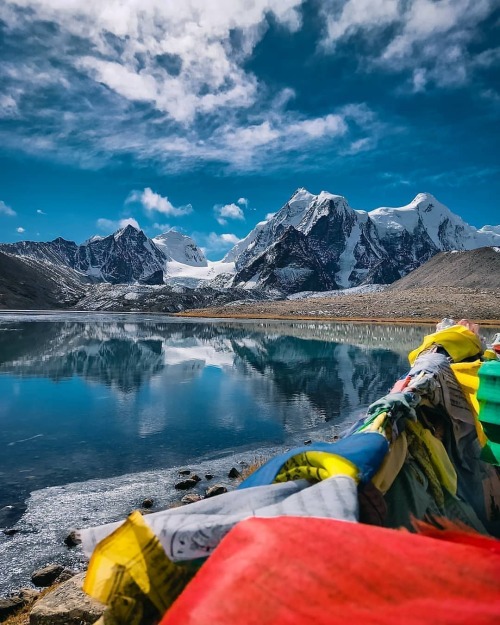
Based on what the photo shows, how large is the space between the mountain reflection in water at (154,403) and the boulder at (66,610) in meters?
5.28

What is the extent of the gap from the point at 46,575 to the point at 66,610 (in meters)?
2.01

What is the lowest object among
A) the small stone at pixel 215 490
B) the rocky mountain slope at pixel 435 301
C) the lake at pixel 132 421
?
the lake at pixel 132 421

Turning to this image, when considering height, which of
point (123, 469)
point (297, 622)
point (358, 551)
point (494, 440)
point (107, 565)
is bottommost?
point (123, 469)

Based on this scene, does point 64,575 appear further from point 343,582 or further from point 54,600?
point 343,582

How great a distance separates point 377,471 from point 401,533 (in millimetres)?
1133

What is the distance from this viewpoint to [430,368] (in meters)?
4.87

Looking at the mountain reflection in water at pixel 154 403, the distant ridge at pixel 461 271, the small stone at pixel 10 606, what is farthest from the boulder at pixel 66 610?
the distant ridge at pixel 461 271

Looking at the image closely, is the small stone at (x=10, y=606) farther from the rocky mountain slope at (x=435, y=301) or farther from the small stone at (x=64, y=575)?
the rocky mountain slope at (x=435, y=301)

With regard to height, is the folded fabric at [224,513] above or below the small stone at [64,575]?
above

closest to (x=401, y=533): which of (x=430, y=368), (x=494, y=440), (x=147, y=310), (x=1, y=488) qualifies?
(x=430, y=368)

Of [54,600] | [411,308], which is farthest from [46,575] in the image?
[411,308]

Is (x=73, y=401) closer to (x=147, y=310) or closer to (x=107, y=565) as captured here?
(x=107, y=565)

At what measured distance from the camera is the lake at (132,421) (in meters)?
9.53

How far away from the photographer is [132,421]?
16609mm
